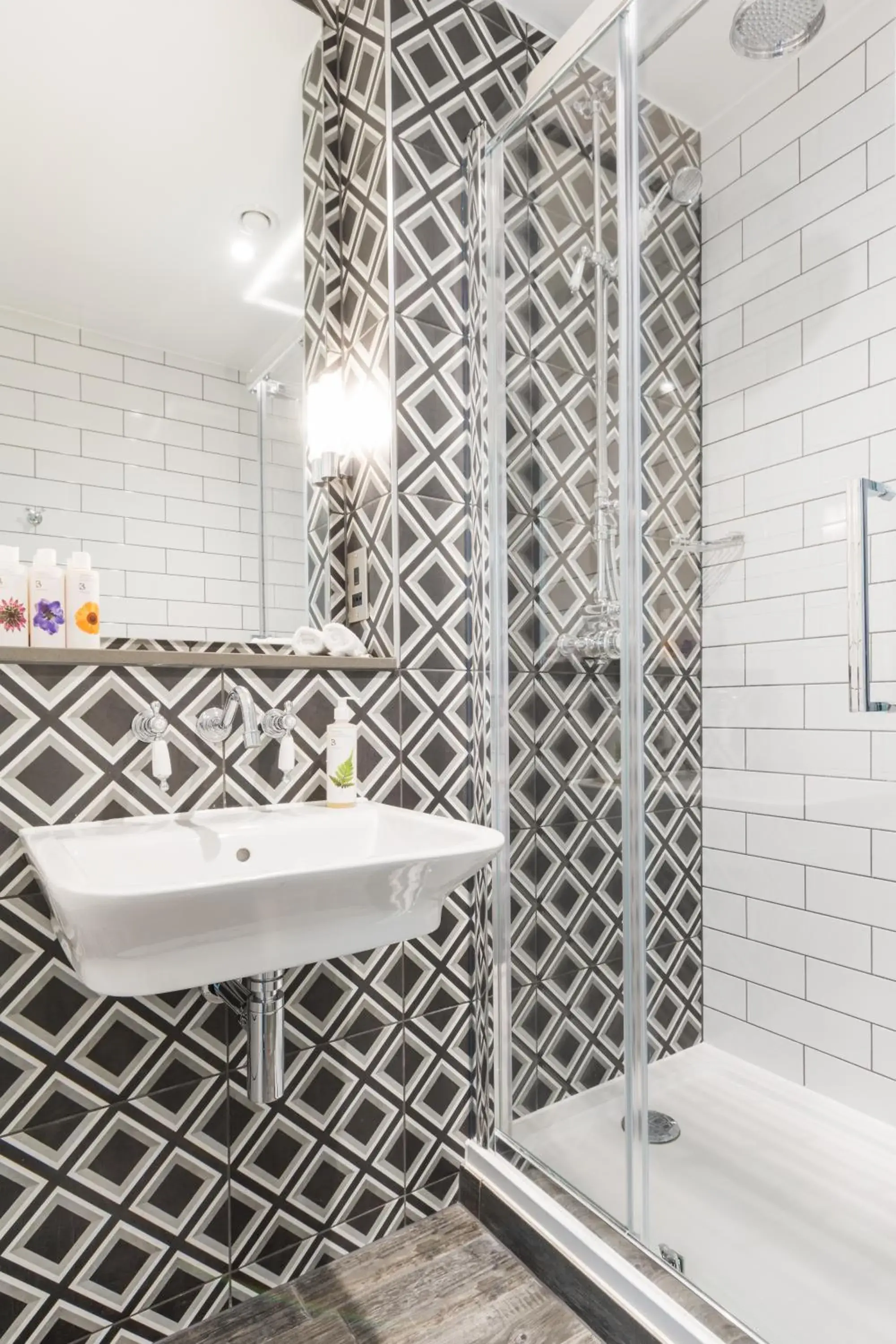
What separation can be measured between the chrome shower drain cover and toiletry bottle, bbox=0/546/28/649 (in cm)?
133

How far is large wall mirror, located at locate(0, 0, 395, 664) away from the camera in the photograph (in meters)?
1.45

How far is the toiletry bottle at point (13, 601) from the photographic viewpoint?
1.23m

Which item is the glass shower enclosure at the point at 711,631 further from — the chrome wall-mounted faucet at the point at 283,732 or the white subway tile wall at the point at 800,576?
the chrome wall-mounted faucet at the point at 283,732

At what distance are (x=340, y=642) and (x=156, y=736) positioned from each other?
1.50 feet

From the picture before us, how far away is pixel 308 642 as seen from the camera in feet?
5.37

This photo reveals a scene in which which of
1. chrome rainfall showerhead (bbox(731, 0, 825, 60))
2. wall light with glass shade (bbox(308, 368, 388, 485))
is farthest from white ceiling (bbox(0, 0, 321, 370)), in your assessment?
chrome rainfall showerhead (bbox(731, 0, 825, 60))

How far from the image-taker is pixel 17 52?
1444 mm

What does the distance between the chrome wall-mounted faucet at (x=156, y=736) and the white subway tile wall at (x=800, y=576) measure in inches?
19.5

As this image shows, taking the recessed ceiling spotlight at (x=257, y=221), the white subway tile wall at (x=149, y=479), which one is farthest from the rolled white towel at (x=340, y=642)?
the recessed ceiling spotlight at (x=257, y=221)

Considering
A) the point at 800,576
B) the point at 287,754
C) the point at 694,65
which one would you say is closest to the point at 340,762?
the point at 287,754

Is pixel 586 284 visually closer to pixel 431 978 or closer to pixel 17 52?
pixel 17 52

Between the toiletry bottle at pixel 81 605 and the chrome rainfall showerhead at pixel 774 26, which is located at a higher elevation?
the chrome rainfall showerhead at pixel 774 26

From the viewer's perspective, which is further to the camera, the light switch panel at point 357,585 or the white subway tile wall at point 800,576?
the light switch panel at point 357,585

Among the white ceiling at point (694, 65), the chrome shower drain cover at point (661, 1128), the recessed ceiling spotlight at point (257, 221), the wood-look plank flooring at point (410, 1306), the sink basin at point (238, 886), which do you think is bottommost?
the wood-look plank flooring at point (410, 1306)
